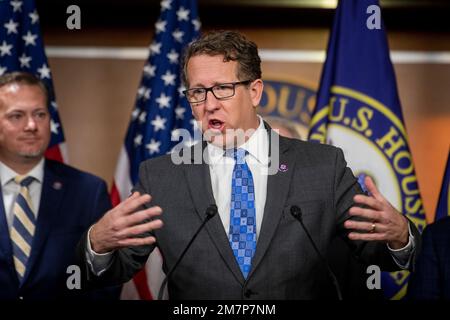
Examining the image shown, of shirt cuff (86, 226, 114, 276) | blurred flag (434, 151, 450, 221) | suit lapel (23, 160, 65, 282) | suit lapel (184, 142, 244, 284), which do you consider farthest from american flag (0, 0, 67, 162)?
blurred flag (434, 151, 450, 221)

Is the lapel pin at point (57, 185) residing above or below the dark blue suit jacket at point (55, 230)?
above

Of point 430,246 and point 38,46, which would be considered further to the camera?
point 38,46

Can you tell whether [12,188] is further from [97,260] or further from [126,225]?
[126,225]

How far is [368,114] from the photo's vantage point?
3.31m

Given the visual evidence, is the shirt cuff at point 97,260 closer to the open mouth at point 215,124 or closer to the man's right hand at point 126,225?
the man's right hand at point 126,225

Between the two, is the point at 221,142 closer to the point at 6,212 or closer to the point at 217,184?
the point at 217,184

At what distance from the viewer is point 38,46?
3.49 meters

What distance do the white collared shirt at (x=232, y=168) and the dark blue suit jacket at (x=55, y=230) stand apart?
0.95 m

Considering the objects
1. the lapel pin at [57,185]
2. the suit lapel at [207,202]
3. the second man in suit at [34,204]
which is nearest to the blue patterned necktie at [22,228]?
the second man in suit at [34,204]

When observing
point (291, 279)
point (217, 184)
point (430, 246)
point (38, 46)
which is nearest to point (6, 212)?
point (38, 46)

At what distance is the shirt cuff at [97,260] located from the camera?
201cm

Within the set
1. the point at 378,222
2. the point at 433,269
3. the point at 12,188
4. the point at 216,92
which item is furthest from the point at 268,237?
the point at 12,188
